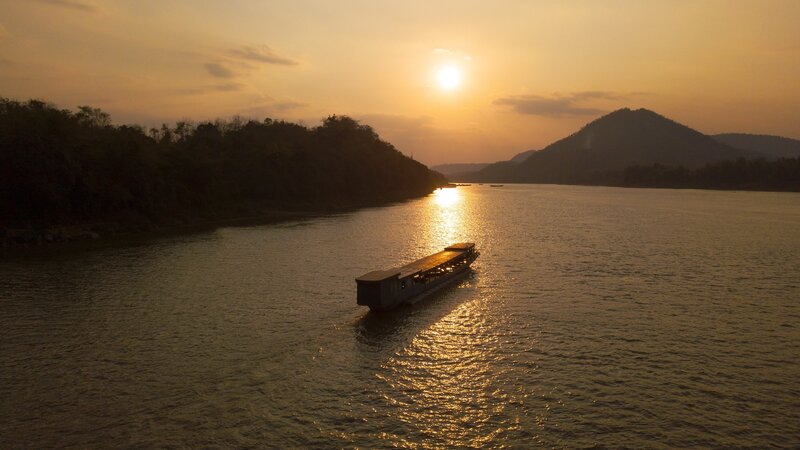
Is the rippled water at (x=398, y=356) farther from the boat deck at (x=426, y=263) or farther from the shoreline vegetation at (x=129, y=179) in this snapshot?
the shoreline vegetation at (x=129, y=179)

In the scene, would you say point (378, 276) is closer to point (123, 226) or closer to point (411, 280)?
point (411, 280)

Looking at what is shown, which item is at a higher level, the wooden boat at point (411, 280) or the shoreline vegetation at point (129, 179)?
the shoreline vegetation at point (129, 179)

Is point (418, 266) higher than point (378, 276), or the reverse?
point (378, 276)

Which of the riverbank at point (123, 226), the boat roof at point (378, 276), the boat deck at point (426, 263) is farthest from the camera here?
the riverbank at point (123, 226)

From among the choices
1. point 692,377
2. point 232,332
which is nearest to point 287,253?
point 232,332

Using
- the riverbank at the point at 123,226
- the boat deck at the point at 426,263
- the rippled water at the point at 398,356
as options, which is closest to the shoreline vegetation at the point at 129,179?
the riverbank at the point at 123,226

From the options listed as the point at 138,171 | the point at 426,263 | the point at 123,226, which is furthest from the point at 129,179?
the point at 426,263
